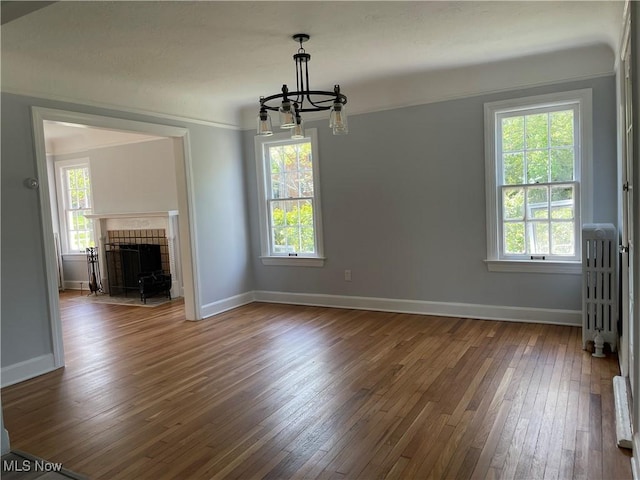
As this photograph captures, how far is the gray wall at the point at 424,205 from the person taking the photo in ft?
14.6

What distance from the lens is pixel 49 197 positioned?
12.7 feet

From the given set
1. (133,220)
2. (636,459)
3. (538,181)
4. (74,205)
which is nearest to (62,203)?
(74,205)

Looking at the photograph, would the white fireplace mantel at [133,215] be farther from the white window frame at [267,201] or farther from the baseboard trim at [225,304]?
the baseboard trim at [225,304]

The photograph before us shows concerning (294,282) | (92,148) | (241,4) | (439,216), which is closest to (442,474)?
(241,4)

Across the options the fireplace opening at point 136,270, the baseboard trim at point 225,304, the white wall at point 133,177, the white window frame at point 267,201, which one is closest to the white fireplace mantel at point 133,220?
the white wall at point 133,177

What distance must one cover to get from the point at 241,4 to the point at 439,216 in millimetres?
3028

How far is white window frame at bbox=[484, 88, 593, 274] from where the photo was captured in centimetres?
424

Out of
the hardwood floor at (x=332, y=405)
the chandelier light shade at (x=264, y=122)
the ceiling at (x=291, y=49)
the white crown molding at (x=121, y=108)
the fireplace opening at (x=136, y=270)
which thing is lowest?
the hardwood floor at (x=332, y=405)

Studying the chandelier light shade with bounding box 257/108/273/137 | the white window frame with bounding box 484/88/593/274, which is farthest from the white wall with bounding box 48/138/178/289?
the white window frame with bounding box 484/88/593/274

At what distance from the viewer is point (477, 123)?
4.71m

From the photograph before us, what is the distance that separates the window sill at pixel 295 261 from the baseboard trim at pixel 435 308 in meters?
0.39

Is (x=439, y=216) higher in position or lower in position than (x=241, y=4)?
lower

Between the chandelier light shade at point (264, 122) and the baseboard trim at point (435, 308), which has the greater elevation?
the chandelier light shade at point (264, 122)

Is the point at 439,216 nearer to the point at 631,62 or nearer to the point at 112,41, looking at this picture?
the point at 631,62
